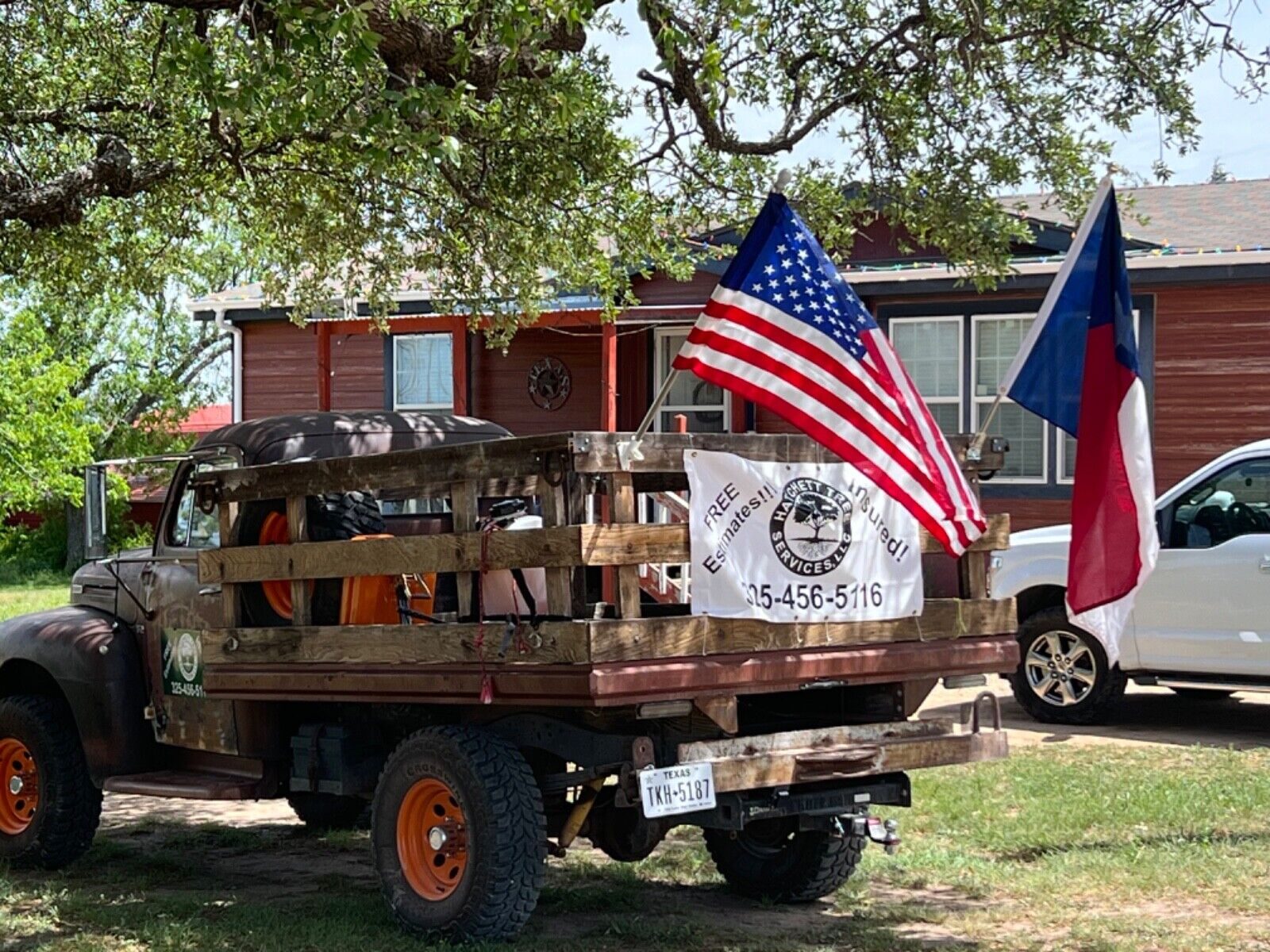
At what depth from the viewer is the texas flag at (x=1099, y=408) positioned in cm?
654

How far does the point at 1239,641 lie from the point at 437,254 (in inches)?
255

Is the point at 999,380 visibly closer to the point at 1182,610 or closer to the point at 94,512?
the point at 1182,610

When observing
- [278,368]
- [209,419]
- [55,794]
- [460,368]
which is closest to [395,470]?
[55,794]

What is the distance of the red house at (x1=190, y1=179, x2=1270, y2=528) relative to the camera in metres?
17.8

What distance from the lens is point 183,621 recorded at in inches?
295

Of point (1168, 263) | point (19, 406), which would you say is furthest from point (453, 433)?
point (19, 406)

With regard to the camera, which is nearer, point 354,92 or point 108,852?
point 108,852

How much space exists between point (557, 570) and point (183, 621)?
264cm

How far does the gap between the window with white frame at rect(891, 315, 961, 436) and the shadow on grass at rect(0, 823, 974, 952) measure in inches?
469

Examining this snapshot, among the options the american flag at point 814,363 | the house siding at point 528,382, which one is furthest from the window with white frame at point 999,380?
the american flag at point 814,363

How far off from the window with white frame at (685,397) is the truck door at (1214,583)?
10.1 meters

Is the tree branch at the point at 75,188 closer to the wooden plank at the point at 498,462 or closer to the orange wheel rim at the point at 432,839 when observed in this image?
the wooden plank at the point at 498,462

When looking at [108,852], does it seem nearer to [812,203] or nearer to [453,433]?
[453,433]

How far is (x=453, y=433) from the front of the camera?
796cm
